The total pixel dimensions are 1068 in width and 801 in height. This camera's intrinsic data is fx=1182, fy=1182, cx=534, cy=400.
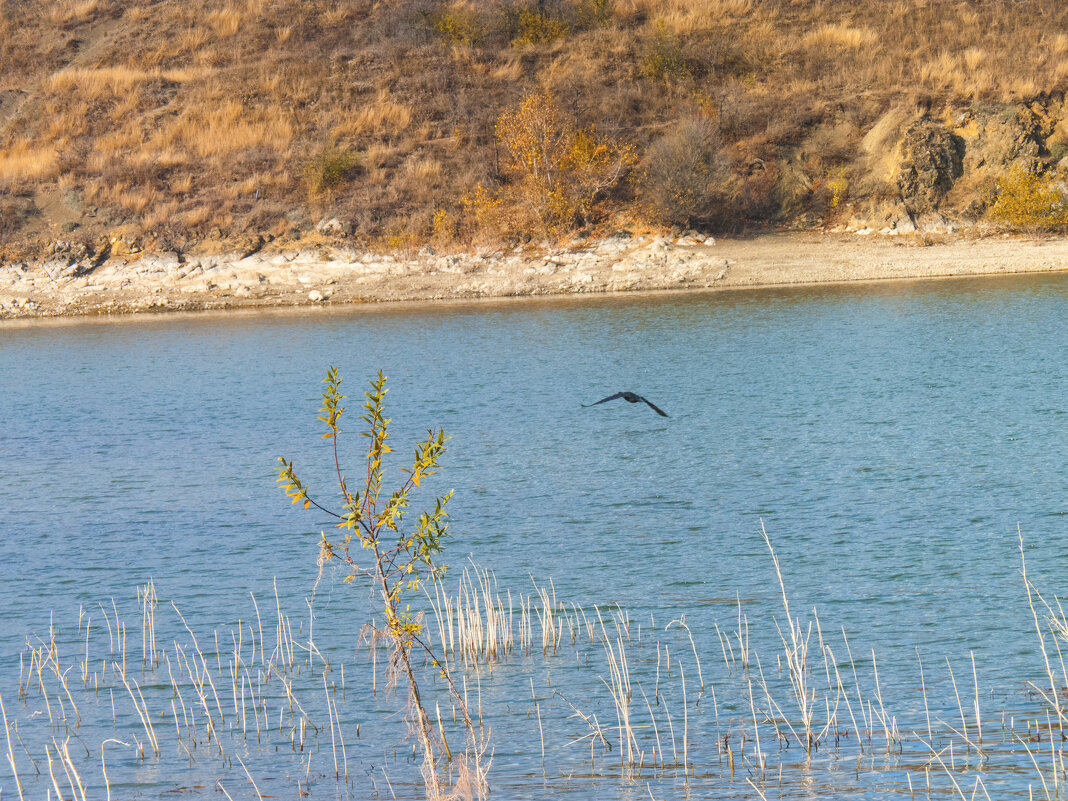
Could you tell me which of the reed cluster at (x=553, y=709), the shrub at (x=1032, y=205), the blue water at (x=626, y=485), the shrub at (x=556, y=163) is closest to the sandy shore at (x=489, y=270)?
the shrub at (x=1032, y=205)

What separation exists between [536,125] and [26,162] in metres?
21.9

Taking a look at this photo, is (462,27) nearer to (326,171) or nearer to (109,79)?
(326,171)

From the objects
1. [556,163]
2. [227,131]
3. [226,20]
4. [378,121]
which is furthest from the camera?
[226,20]

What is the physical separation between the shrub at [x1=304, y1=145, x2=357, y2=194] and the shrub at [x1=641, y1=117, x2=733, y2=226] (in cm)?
1169

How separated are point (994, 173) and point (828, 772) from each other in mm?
38489

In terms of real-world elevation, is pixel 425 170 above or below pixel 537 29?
below

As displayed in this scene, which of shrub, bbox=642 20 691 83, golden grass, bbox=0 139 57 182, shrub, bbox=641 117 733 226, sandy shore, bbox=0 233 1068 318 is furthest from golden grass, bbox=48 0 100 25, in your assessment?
shrub, bbox=641 117 733 226

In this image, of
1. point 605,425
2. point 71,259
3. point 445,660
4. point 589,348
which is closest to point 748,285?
point 589,348

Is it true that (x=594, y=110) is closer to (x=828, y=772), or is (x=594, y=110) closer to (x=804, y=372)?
(x=804, y=372)

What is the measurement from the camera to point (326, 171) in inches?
1773

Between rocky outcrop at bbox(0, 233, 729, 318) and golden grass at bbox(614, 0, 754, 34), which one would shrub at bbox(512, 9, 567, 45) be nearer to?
golden grass at bbox(614, 0, 754, 34)

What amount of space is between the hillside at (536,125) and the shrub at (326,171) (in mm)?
93

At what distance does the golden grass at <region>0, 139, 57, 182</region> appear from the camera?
47.7m

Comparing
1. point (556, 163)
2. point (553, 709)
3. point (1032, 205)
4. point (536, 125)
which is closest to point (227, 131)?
point (536, 125)
